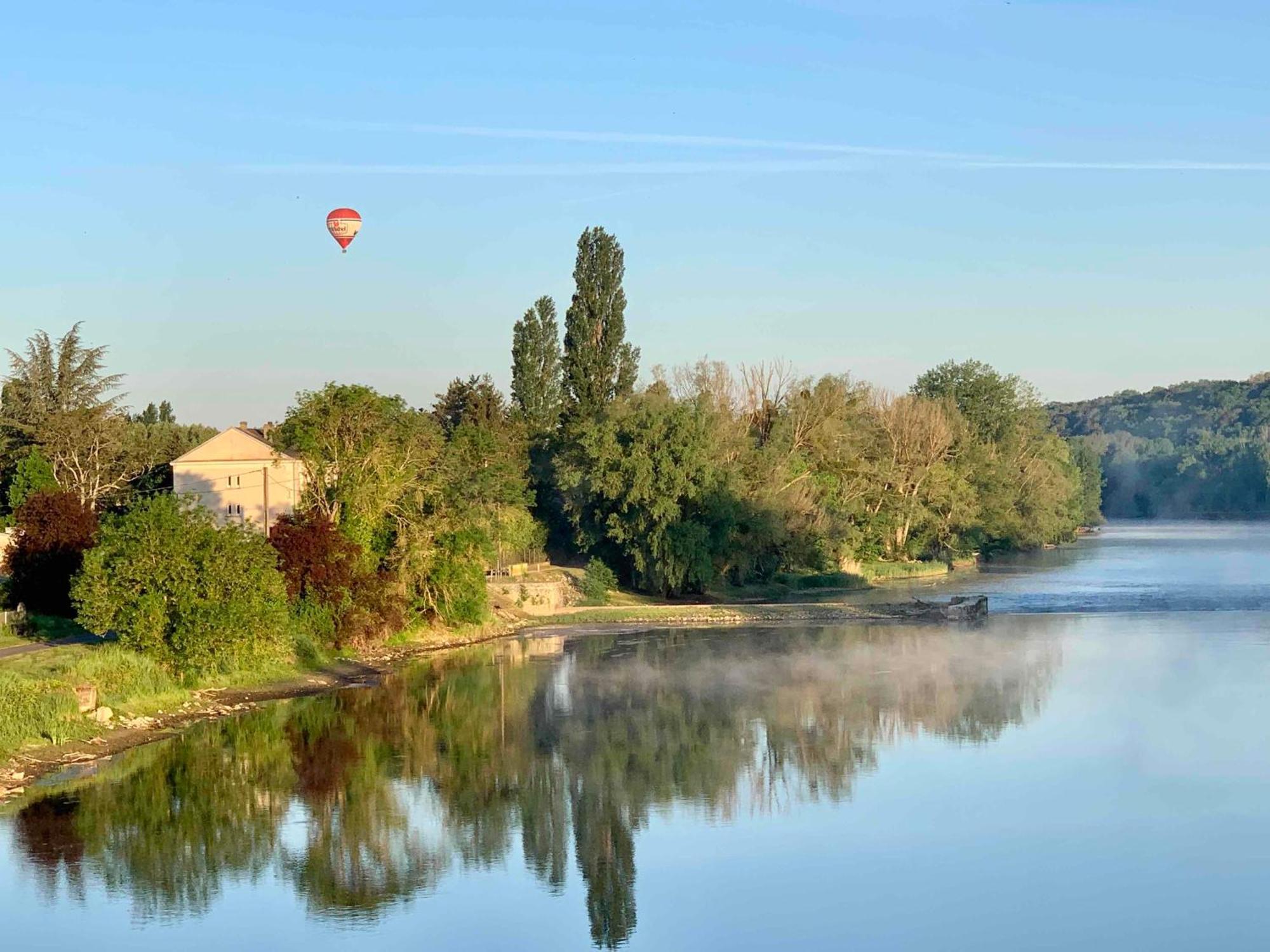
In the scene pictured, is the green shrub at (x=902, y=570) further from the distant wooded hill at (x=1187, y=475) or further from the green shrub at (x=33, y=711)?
the distant wooded hill at (x=1187, y=475)

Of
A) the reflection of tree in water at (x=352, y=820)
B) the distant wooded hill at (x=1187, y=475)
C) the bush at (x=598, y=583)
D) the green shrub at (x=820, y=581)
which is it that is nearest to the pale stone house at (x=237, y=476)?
the bush at (x=598, y=583)

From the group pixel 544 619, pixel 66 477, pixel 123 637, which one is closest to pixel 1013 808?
pixel 123 637

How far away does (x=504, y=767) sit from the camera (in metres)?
25.9

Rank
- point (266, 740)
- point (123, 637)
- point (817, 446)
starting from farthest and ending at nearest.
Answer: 1. point (817, 446)
2. point (123, 637)
3. point (266, 740)

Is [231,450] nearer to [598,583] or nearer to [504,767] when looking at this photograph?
[598,583]

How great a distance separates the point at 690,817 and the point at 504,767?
4.86m

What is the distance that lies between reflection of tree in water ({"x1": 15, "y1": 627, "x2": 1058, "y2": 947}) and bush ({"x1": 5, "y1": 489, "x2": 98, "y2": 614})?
8323mm

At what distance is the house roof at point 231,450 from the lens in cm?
5266

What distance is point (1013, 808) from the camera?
22344 millimetres

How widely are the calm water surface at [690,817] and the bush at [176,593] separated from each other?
71.7 inches

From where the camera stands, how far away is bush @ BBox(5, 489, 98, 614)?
36219 millimetres

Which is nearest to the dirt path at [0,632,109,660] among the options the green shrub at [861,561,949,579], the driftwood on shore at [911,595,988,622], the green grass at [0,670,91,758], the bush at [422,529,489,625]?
the green grass at [0,670,91,758]

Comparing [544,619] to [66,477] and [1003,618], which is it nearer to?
[1003,618]

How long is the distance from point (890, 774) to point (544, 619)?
2410cm
